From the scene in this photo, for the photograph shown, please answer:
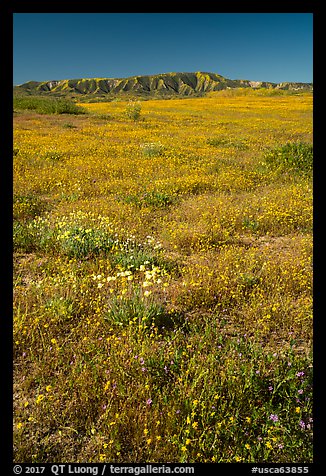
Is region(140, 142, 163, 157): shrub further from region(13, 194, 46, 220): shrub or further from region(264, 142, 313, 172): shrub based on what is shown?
region(13, 194, 46, 220): shrub

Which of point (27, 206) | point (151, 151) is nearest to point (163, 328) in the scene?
point (27, 206)

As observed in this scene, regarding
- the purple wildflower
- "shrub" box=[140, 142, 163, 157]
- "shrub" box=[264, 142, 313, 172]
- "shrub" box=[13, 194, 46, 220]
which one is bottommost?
the purple wildflower

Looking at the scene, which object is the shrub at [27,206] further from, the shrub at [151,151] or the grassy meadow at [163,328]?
the shrub at [151,151]

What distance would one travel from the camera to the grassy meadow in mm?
2984

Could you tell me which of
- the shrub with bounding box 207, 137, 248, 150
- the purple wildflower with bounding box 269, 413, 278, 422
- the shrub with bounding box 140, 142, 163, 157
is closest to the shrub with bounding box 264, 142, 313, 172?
the shrub with bounding box 207, 137, 248, 150

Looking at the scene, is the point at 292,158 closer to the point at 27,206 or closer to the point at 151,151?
the point at 151,151

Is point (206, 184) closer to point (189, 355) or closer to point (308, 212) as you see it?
point (308, 212)

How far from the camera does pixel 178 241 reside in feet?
24.2

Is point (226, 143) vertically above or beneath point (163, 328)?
above

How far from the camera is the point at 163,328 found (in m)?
4.46

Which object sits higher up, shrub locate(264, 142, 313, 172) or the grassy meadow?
shrub locate(264, 142, 313, 172)
